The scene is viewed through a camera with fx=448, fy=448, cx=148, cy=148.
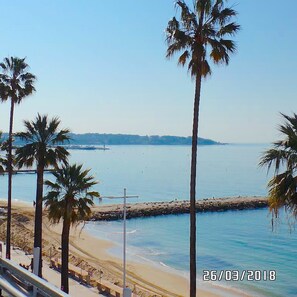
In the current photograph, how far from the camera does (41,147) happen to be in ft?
79.7

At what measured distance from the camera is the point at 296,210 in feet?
37.1

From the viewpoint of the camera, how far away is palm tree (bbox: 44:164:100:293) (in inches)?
843

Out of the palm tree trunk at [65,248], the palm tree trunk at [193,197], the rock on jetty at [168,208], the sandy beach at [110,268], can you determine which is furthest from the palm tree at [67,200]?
the rock on jetty at [168,208]

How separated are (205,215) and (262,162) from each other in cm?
7850

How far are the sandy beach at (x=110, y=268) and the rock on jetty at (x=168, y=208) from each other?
64.8 ft

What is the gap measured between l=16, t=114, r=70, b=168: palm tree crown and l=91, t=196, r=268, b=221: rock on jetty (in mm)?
56444

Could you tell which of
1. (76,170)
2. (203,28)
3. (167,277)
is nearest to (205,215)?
(167,277)

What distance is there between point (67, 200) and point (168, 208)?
6903cm

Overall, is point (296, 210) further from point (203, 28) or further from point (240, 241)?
point (240, 241)

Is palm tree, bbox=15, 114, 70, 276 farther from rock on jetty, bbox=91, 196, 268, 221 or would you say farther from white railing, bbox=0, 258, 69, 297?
rock on jetty, bbox=91, 196, 268, 221

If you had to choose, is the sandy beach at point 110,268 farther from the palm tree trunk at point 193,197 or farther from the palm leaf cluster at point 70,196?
the palm tree trunk at point 193,197

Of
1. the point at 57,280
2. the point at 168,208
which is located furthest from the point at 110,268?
the point at 168,208

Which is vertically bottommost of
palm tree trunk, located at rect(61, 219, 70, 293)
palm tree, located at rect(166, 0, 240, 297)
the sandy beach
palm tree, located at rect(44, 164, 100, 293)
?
the sandy beach

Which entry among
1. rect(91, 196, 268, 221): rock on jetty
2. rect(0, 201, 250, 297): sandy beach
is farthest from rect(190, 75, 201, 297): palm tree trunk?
rect(91, 196, 268, 221): rock on jetty
